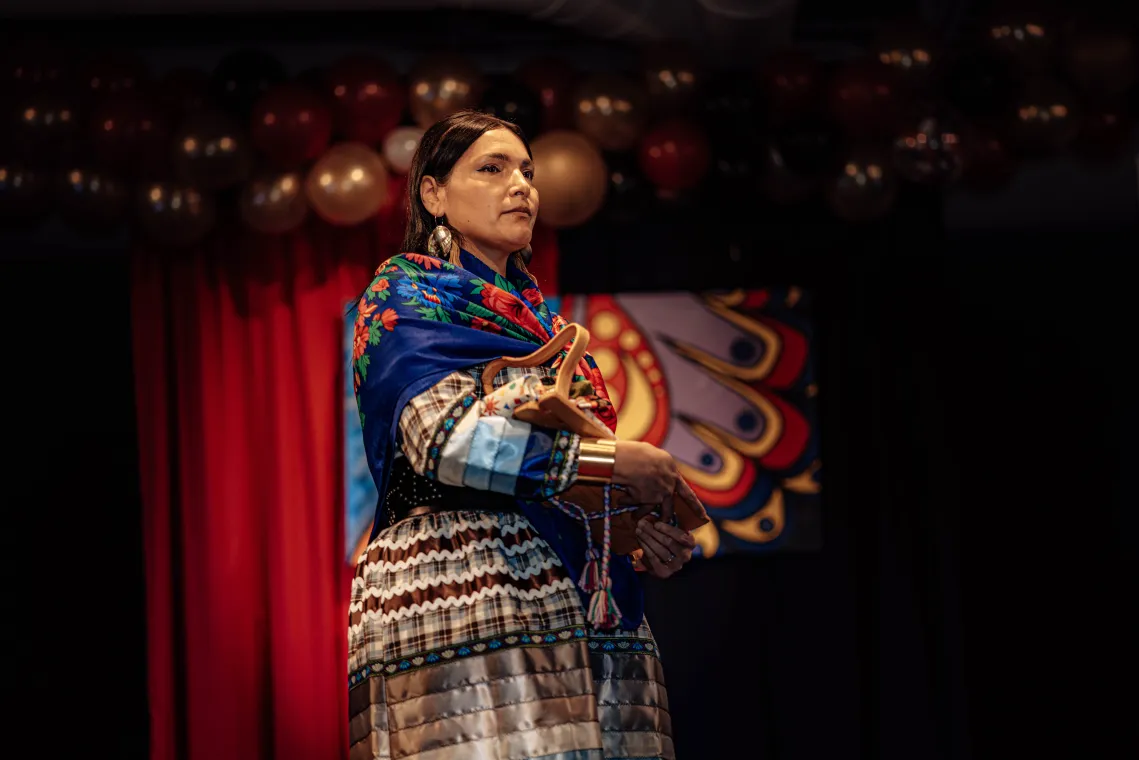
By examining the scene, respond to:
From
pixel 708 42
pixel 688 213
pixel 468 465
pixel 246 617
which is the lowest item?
pixel 246 617

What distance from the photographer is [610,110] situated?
3668 mm

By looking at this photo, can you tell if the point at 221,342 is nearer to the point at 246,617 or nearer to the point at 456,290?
the point at 246,617

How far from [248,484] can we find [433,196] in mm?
2283

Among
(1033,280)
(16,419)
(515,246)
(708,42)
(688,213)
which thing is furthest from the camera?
(1033,280)

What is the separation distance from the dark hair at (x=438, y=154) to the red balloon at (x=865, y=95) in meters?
2.02

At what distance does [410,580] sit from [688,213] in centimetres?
290

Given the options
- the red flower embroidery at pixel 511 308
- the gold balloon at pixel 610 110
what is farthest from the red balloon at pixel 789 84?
the red flower embroidery at pixel 511 308

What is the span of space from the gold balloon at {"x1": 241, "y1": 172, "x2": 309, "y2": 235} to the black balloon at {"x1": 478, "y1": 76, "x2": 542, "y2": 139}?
0.59 meters

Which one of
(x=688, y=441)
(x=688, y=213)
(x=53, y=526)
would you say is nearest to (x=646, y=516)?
(x=688, y=441)

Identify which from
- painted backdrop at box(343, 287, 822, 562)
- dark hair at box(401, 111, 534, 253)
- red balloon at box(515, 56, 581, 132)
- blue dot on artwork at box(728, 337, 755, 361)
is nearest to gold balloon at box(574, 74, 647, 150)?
red balloon at box(515, 56, 581, 132)

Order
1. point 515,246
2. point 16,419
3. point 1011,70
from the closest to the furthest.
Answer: point 515,246 → point 1011,70 → point 16,419

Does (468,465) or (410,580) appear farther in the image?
(410,580)

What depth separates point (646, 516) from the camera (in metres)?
1.70

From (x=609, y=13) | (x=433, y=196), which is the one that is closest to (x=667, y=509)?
(x=433, y=196)
